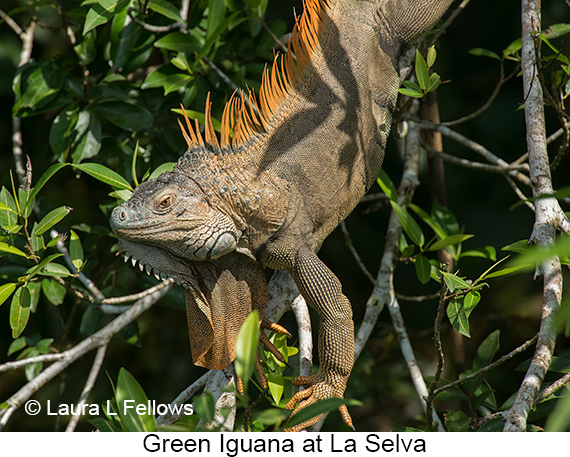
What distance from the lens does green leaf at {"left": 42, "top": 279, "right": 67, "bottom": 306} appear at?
9.60 feet

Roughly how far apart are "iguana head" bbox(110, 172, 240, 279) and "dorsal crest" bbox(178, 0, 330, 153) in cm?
20

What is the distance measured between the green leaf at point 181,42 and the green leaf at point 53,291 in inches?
51.6

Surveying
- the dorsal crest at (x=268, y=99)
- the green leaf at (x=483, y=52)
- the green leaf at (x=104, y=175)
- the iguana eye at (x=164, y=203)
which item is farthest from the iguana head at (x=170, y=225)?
the green leaf at (x=483, y=52)

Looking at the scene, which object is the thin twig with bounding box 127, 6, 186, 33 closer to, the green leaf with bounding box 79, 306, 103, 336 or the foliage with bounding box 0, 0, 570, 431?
the foliage with bounding box 0, 0, 570, 431

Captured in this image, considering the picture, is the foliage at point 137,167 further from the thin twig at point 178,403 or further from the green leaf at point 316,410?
the thin twig at point 178,403

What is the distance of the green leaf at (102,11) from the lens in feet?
8.46

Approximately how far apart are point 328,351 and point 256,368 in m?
0.31

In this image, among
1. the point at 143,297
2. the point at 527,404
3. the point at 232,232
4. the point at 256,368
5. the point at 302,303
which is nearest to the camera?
the point at 527,404

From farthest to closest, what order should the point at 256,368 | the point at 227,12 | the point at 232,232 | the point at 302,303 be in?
the point at 227,12, the point at 302,303, the point at 256,368, the point at 232,232

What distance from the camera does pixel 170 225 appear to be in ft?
7.04

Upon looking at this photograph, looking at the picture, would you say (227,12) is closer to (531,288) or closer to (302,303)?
(302,303)

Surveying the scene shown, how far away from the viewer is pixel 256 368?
239cm

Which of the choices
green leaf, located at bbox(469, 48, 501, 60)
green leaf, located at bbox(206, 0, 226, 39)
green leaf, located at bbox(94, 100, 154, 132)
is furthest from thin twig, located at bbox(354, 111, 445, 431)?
green leaf, located at bbox(94, 100, 154, 132)

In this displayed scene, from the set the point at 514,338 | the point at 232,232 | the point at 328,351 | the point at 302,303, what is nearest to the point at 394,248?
the point at 302,303
